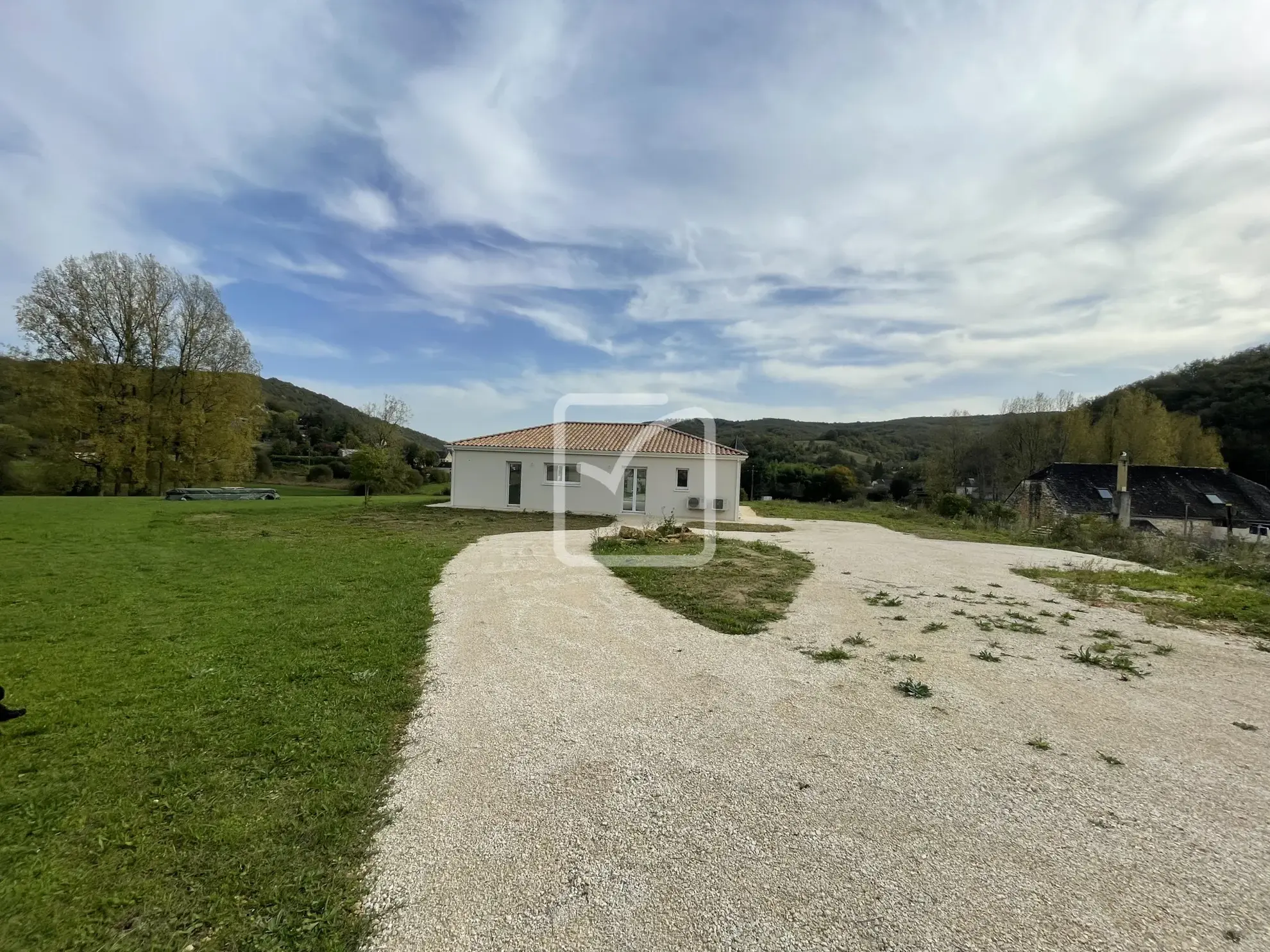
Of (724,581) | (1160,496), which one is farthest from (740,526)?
(1160,496)

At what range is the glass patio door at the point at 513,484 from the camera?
901 inches

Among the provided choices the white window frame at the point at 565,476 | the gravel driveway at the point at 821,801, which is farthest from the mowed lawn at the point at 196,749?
the white window frame at the point at 565,476

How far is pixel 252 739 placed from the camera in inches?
150

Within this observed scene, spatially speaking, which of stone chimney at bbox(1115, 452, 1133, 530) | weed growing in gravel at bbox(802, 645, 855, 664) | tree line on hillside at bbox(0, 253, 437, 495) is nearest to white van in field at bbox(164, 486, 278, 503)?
tree line on hillside at bbox(0, 253, 437, 495)

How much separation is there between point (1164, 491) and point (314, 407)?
66.5 m

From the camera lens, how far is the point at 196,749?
3674 millimetres

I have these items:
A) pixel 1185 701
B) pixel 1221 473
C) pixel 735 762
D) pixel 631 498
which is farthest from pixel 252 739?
pixel 1221 473

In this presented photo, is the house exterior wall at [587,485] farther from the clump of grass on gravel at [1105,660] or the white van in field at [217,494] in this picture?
the clump of grass on gravel at [1105,660]

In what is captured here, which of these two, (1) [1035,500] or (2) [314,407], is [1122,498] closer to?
(1) [1035,500]

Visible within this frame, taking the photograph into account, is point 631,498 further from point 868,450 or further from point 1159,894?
point 868,450

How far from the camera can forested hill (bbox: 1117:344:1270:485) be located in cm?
3550

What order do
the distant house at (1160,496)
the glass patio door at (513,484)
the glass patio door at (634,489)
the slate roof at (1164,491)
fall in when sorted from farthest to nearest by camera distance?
1. the slate roof at (1164,491)
2. the distant house at (1160,496)
3. the glass patio door at (513,484)
4. the glass patio door at (634,489)

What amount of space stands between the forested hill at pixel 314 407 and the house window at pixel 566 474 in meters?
27.6

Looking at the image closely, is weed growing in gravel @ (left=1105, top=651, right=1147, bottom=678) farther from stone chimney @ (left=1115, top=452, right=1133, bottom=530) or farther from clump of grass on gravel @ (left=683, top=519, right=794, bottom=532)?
stone chimney @ (left=1115, top=452, right=1133, bottom=530)
